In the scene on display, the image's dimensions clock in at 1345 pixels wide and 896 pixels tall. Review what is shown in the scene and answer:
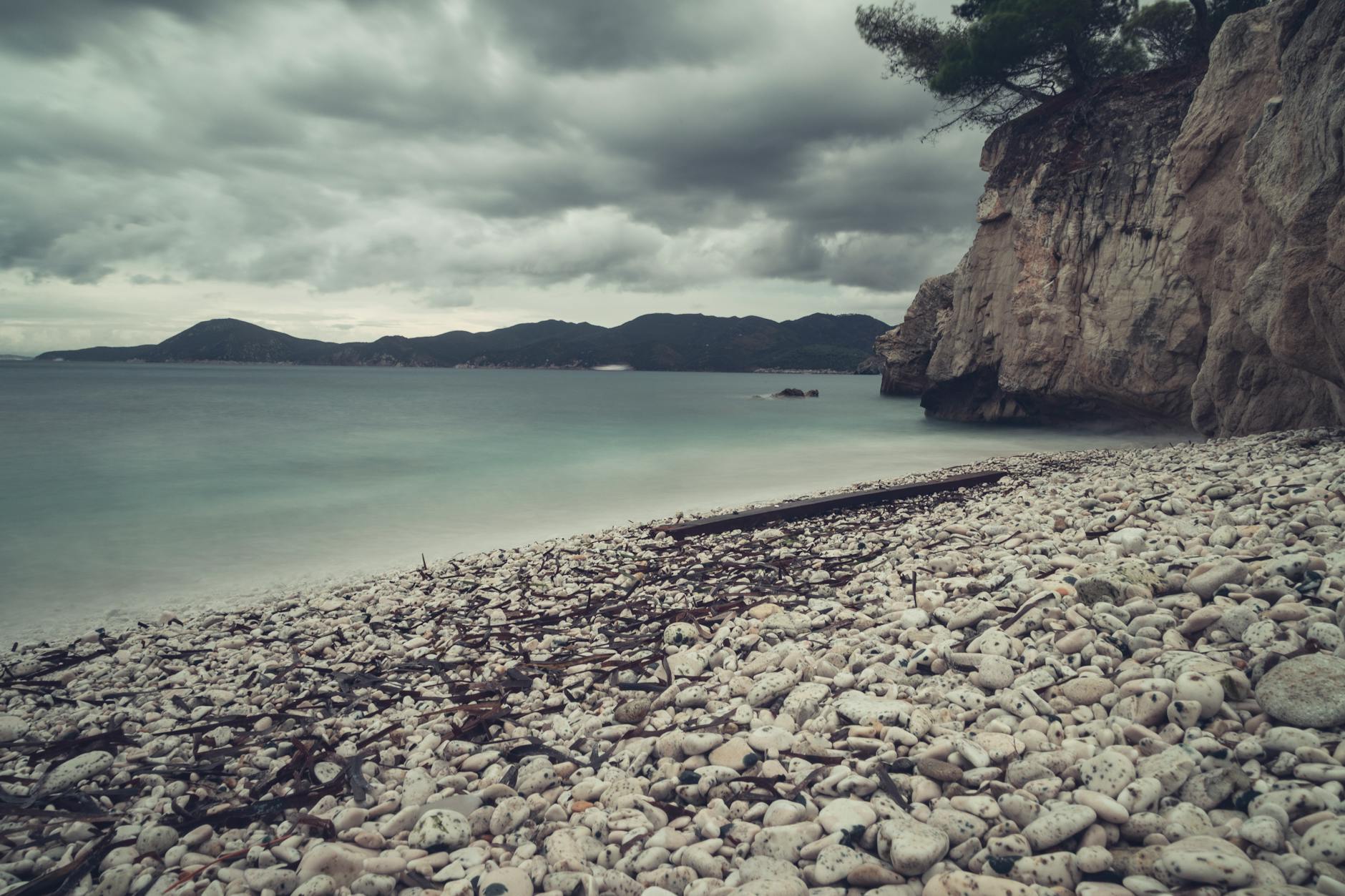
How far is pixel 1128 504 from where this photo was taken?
5.66 m

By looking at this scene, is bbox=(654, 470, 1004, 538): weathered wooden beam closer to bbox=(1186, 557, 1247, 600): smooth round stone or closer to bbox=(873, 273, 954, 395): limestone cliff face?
bbox=(1186, 557, 1247, 600): smooth round stone

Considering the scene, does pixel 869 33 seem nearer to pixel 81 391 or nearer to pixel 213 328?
→ pixel 81 391

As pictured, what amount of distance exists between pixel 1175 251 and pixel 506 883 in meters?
19.3

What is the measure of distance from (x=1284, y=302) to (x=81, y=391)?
257 ft

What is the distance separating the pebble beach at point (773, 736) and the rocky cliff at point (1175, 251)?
11.7ft

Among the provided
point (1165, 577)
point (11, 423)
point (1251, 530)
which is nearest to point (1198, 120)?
point (1251, 530)

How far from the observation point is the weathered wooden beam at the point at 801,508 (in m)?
7.71

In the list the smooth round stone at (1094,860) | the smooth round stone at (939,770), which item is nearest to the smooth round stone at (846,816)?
the smooth round stone at (939,770)

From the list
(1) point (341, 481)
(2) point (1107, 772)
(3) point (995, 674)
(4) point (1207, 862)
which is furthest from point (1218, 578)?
(1) point (341, 481)

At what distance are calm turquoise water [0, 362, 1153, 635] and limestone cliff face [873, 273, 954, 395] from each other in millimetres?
4201

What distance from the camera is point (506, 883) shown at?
86.2 inches

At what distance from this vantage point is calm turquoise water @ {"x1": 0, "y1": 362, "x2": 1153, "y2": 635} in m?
8.67

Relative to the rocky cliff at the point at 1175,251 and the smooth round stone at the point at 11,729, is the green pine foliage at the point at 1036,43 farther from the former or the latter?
the smooth round stone at the point at 11,729

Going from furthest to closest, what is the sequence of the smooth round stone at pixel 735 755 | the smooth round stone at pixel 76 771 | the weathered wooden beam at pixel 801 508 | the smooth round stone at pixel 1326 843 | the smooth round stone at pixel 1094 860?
the weathered wooden beam at pixel 801 508, the smooth round stone at pixel 76 771, the smooth round stone at pixel 735 755, the smooth round stone at pixel 1094 860, the smooth round stone at pixel 1326 843
